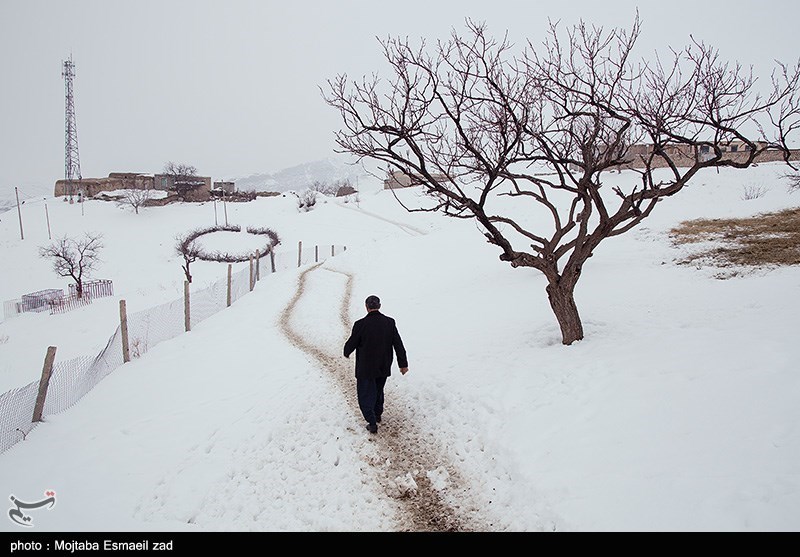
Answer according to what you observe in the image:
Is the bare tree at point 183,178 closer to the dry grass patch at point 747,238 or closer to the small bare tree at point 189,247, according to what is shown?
the small bare tree at point 189,247

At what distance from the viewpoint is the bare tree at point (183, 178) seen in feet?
265

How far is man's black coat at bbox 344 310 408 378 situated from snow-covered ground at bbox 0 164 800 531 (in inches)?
41.9

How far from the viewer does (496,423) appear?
22.1 ft

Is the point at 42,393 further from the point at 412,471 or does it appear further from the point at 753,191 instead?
the point at 753,191

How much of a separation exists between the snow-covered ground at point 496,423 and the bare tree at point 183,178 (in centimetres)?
7409

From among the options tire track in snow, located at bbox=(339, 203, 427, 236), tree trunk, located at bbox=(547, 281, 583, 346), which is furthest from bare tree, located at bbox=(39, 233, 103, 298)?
tree trunk, located at bbox=(547, 281, 583, 346)

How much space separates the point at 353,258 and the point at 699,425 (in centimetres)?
2726

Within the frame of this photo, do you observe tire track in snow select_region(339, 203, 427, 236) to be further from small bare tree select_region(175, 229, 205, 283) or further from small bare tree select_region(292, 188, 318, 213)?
small bare tree select_region(175, 229, 205, 283)

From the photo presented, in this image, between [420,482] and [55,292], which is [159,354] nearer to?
[420,482]

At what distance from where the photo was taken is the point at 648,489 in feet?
14.8

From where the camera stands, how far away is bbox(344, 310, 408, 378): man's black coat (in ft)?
22.9

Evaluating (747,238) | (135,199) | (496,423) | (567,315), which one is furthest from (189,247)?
(496,423)
